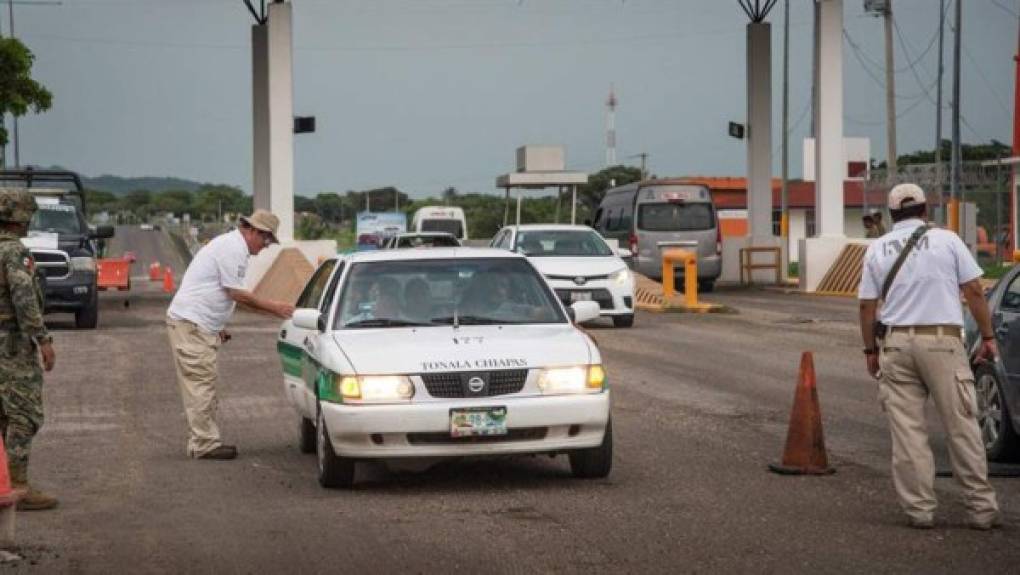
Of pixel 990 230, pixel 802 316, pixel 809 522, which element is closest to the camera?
pixel 809 522

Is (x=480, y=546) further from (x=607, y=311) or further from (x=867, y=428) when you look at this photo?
(x=607, y=311)

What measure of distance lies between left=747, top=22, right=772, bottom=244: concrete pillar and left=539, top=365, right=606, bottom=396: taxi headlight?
1300 inches

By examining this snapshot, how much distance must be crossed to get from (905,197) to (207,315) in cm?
526

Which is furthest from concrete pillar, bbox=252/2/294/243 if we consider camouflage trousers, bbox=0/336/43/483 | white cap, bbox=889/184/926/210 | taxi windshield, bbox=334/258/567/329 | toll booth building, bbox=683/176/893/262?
toll booth building, bbox=683/176/893/262

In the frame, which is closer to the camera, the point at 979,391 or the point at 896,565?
the point at 896,565

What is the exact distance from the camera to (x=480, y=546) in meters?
9.10

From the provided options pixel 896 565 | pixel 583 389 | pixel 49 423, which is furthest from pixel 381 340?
pixel 49 423

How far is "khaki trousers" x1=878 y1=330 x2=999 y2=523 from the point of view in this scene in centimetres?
952

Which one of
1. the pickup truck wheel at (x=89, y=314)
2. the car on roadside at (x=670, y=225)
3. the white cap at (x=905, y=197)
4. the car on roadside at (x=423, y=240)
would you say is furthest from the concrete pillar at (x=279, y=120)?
the white cap at (x=905, y=197)

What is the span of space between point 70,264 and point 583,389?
18360 mm

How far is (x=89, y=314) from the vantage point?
28781 mm

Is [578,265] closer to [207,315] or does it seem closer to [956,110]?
[207,315]

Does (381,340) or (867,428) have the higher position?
(381,340)

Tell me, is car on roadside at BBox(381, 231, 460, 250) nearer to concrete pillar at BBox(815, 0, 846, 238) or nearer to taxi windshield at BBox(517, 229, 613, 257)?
taxi windshield at BBox(517, 229, 613, 257)
